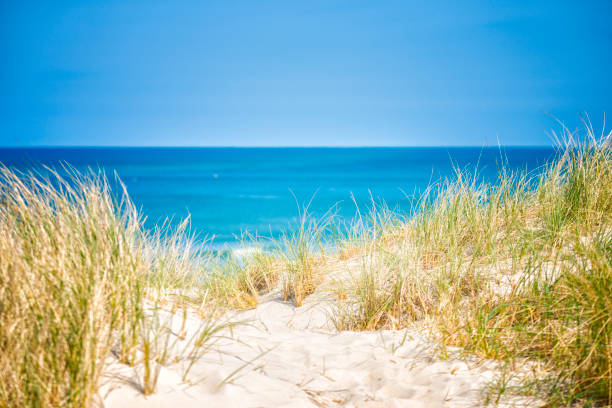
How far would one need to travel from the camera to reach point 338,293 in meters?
3.42

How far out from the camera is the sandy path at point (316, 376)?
169cm

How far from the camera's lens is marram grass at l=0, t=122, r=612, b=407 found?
59.4 inches

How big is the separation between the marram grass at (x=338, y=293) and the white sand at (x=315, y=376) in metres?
0.07

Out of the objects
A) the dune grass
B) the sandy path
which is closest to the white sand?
the sandy path

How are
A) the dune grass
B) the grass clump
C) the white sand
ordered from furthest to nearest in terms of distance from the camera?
the dune grass < the white sand < the grass clump

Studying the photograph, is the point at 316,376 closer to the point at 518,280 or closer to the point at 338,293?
the point at 338,293

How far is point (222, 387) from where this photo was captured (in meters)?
1.77

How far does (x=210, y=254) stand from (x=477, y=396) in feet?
10.3

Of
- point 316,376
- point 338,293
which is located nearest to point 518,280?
point 338,293

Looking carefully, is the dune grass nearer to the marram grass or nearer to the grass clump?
the marram grass

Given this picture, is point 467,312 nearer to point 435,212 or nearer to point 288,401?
point 288,401

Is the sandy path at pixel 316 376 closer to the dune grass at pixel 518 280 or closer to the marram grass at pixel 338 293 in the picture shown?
the marram grass at pixel 338 293

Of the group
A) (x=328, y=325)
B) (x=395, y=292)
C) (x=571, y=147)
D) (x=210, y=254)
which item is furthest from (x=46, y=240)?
(x=571, y=147)

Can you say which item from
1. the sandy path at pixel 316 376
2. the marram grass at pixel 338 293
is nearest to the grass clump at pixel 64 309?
the marram grass at pixel 338 293
